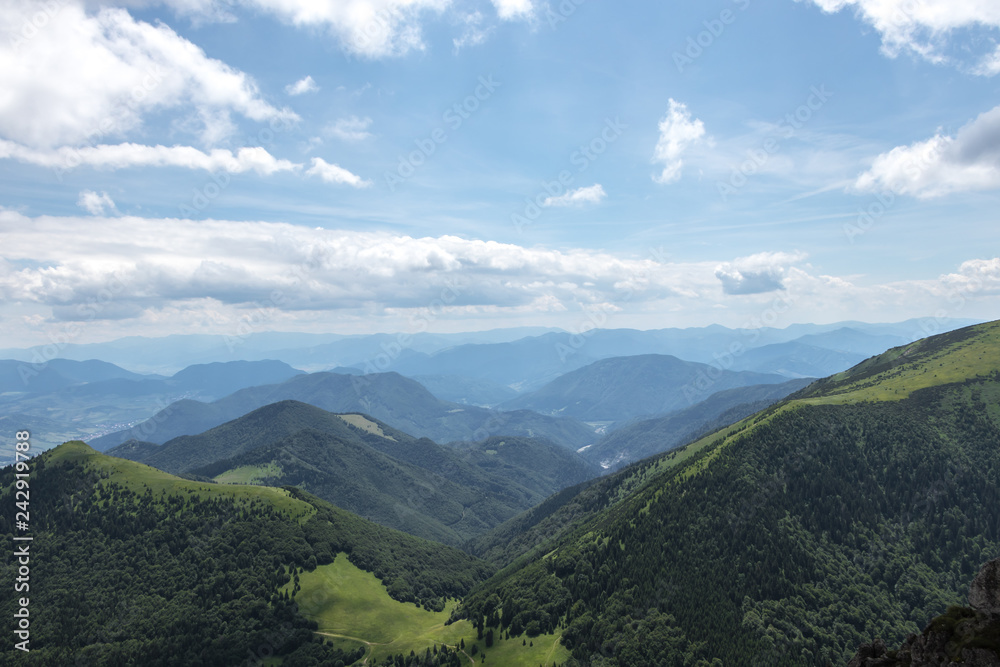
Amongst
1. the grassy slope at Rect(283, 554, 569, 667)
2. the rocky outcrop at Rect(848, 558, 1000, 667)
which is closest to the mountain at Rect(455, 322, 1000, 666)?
the grassy slope at Rect(283, 554, 569, 667)

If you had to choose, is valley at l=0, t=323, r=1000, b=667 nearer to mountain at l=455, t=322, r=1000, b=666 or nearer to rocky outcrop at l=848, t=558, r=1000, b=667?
mountain at l=455, t=322, r=1000, b=666

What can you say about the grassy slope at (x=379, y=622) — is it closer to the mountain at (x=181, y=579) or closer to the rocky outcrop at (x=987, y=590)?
the mountain at (x=181, y=579)

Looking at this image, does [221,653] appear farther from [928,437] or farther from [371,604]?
[928,437]

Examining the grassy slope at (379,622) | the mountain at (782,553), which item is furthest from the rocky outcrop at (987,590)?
the grassy slope at (379,622)

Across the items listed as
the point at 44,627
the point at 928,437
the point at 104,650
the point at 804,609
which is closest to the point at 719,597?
the point at 804,609

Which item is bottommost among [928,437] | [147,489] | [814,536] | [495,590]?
[495,590]

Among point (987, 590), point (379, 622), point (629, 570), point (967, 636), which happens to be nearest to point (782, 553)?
point (629, 570)

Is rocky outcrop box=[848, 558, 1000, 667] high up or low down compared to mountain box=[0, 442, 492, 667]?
up
